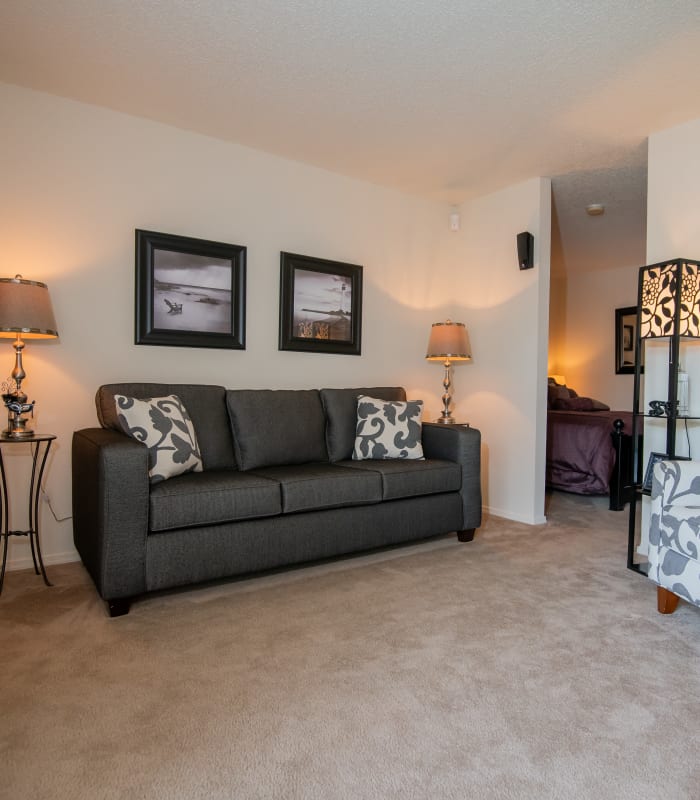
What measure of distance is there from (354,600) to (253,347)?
5.71 feet

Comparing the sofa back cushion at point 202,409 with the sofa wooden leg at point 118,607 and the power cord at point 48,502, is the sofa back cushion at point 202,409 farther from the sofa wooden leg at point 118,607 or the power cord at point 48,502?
the sofa wooden leg at point 118,607

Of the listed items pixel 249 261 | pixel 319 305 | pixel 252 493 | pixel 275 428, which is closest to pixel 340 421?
pixel 275 428

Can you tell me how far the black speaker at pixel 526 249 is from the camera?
3715mm

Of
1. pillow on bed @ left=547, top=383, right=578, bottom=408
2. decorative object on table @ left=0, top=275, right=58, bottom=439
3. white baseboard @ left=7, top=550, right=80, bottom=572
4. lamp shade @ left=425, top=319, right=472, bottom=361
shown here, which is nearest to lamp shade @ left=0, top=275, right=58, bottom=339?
decorative object on table @ left=0, top=275, right=58, bottom=439

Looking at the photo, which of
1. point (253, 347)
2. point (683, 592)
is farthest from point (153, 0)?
point (683, 592)

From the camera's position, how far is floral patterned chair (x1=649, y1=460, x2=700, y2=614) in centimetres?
203

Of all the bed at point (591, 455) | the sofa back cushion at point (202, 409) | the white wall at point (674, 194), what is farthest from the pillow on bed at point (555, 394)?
the sofa back cushion at point (202, 409)

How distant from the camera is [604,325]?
21.8ft

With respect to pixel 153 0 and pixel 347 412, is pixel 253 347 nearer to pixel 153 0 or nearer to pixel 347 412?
pixel 347 412

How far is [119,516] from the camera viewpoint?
2.09 metres

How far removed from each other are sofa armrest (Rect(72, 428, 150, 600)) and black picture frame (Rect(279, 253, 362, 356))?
158 centimetres

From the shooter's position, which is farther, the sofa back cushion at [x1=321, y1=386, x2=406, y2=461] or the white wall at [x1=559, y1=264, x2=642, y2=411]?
the white wall at [x1=559, y1=264, x2=642, y2=411]

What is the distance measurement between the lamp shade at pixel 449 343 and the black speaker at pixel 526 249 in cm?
61

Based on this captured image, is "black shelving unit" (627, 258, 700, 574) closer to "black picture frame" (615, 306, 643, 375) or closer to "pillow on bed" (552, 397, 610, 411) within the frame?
"pillow on bed" (552, 397, 610, 411)
